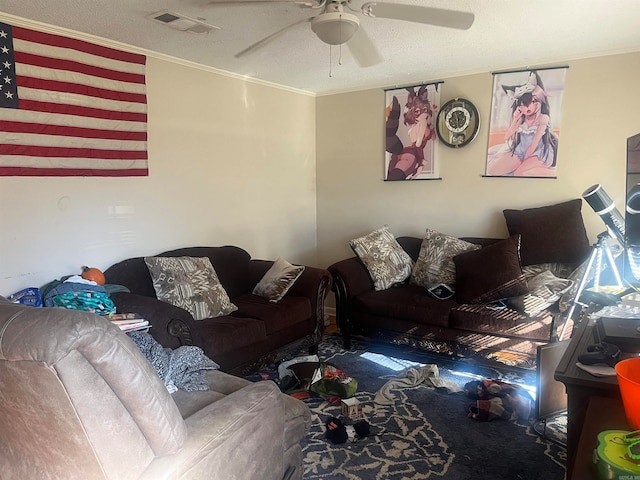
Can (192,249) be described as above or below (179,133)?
below

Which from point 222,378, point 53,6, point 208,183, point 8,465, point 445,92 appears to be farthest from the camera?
point 445,92

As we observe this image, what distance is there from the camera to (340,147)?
16.1 ft

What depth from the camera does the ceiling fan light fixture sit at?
213 centimetres

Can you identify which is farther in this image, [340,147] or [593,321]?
[340,147]

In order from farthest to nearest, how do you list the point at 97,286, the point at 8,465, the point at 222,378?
the point at 97,286 < the point at 222,378 < the point at 8,465

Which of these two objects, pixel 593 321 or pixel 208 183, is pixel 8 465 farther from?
pixel 208 183

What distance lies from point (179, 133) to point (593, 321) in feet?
10.1

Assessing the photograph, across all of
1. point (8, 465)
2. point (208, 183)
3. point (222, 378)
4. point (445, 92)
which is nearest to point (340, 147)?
point (445, 92)

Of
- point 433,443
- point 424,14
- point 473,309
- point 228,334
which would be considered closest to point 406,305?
point 473,309

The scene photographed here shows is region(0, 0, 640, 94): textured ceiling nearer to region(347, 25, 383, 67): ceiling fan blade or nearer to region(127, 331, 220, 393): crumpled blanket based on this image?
region(347, 25, 383, 67): ceiling fan blade

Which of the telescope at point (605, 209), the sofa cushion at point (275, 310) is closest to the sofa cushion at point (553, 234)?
the telescope at point (605, 209)

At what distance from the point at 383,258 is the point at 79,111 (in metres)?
2.52

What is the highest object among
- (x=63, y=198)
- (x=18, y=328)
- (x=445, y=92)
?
(x=445, y=92)

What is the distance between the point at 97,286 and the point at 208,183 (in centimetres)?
140
